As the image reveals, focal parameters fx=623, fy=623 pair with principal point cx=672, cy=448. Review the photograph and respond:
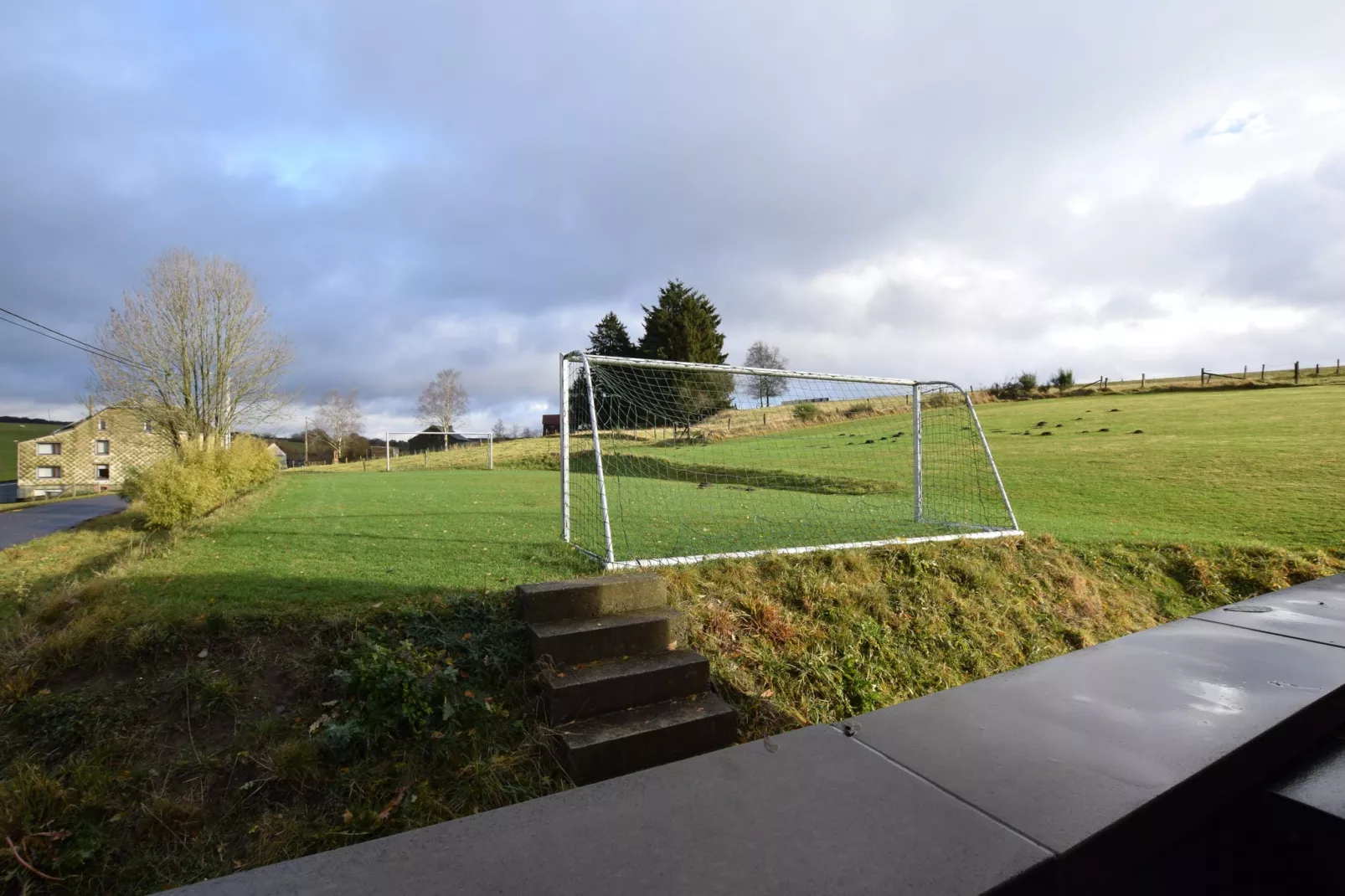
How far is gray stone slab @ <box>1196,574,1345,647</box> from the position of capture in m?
2.90

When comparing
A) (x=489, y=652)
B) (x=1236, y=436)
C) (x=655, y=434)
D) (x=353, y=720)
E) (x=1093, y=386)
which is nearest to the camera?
(x=353, y=720)

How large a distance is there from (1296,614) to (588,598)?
12.3 feet

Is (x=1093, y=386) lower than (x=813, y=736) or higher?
higher

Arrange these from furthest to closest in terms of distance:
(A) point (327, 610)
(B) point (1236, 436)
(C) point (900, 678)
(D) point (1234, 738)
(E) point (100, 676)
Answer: (B) point (1236, 436)
(C) point (900, 678)
(A) point (327, 610)
(E) point (100, 676)
(D) point (1234, 738)

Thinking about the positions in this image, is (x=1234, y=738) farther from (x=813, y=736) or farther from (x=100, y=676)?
(x=100, y=676)

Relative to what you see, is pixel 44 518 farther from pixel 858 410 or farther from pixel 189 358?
pixel 858 410

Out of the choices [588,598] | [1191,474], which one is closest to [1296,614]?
[588,598]

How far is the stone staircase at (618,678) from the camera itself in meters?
2.68

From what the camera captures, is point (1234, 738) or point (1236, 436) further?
point (1236, 436)

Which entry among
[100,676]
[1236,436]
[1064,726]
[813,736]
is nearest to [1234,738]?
A: [1064,726]

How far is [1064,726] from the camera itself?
6.56 ft

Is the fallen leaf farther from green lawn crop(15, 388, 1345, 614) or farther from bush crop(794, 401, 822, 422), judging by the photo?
bush crop(794, 401, 822, 422)

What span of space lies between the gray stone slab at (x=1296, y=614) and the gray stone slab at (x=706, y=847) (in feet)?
8.26

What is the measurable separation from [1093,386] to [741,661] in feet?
141
